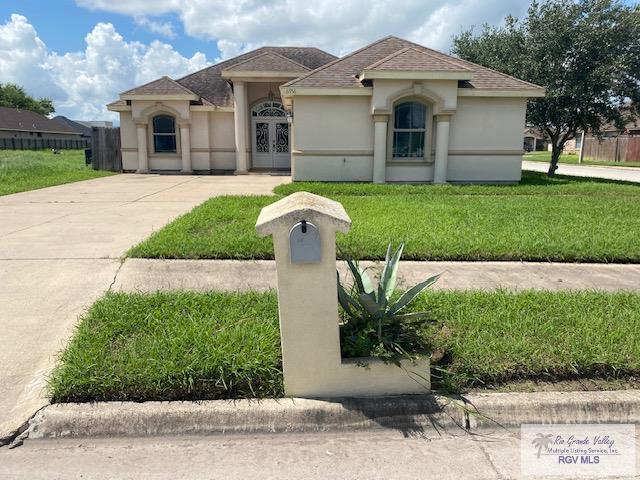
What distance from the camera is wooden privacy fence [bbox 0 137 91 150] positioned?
56.1 metres

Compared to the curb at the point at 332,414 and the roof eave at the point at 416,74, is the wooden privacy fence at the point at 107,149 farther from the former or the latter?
the curb at the point at 332,414

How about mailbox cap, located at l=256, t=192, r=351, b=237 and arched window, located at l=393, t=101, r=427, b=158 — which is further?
arched window, located at l=393, t=101, r=427, b=158

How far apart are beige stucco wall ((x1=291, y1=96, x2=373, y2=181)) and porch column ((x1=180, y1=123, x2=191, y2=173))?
712 centimetres

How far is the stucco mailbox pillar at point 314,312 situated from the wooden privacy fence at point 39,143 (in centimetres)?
5377

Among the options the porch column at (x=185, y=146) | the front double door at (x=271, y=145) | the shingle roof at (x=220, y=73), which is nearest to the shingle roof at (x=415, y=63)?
the front double door at (x=271, y=145)

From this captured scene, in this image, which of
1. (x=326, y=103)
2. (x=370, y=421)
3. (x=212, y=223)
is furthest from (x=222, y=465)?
(x=326, y=103)

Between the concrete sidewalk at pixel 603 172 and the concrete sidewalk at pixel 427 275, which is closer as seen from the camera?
the concrete sidewalk at pixel 427 275

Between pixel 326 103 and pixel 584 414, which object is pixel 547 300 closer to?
pixel 584 414

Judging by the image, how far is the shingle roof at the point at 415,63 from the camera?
14.8 m

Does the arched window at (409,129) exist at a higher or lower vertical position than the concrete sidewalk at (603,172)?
higher

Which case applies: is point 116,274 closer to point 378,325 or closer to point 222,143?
point 378,325

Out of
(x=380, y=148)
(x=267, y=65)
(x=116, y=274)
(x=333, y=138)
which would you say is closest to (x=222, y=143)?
(x=267, y=65)

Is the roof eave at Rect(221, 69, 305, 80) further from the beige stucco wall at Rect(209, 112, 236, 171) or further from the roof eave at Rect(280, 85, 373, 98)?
the roof eave at Rect(280, 85, 373, 98)

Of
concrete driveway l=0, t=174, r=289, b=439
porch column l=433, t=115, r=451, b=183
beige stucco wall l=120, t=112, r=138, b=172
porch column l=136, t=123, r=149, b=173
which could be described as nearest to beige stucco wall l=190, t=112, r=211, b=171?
porch column l=136, t=123, r=149, b=173
